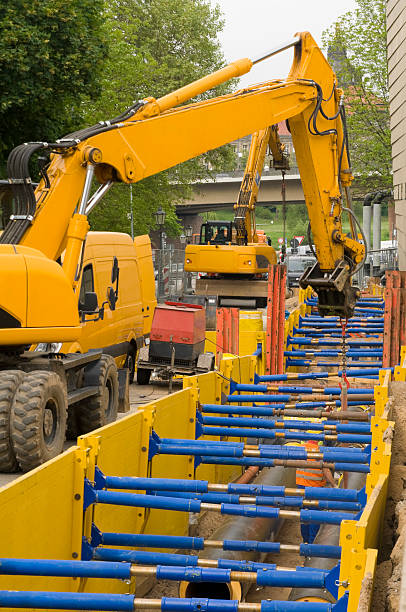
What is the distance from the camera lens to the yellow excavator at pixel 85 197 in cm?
909

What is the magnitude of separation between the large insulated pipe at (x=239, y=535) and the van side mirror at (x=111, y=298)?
17.5 ft

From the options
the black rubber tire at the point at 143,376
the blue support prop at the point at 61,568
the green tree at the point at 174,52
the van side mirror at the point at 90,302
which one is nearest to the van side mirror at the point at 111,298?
the black rubber tire at the point at 143,376

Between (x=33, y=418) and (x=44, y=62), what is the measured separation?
1421 cm

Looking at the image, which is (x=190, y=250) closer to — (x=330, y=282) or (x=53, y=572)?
(x=330, y=282)

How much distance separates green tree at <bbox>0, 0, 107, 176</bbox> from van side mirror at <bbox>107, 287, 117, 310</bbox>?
7.82 metres

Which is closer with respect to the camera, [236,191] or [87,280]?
[87,280]

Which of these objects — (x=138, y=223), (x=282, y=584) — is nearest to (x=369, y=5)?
(x=138, y=223)

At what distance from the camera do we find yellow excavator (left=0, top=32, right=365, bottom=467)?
9.09 metres

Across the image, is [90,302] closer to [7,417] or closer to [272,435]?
[7,417]

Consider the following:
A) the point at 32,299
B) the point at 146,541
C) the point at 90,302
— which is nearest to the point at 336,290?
the point at 90,302

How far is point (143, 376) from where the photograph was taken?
17047 millimetres

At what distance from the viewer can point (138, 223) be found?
123ft

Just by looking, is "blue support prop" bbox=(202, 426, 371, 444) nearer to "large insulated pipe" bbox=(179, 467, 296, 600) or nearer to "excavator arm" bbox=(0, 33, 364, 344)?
"large insulated pipe" bbox=(179, 467, 296, 600)

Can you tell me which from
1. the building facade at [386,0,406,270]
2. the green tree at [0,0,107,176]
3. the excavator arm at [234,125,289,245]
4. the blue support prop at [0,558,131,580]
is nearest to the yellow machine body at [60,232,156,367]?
the building facade at [386,0,406,270]
